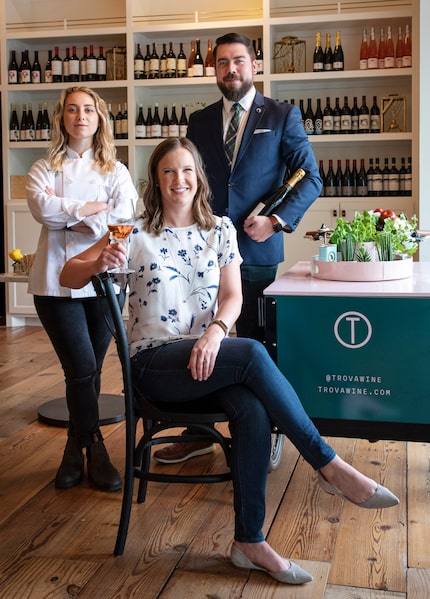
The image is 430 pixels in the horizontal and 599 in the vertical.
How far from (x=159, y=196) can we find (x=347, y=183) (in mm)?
3903

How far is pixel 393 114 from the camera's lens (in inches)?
233

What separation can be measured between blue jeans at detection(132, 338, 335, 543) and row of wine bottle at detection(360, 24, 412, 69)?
13.6ft

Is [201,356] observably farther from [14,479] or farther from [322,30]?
[322,30]

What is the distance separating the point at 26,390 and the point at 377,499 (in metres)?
2.53

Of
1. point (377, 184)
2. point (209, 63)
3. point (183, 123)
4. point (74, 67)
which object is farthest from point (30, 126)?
point (377, 184)

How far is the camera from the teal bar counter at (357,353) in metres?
2.47

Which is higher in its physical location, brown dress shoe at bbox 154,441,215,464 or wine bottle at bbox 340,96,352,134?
wine bottle at bbox 340,96,352,134

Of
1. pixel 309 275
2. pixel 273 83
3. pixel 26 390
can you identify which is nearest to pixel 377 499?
pixel 309 275

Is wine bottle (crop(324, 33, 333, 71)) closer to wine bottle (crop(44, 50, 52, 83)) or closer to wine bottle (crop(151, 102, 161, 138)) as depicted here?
wine bottle (crop(151, 102, 161, 138))

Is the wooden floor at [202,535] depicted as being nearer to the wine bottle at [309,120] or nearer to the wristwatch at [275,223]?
the wristwatch at [275,223]

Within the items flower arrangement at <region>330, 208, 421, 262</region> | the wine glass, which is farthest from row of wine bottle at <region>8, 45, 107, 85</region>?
the wine glass

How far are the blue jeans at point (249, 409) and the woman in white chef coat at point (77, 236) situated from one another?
2.31 ft

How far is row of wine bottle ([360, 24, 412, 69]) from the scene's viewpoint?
5.72 meters

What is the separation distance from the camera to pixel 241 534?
2.12 m
